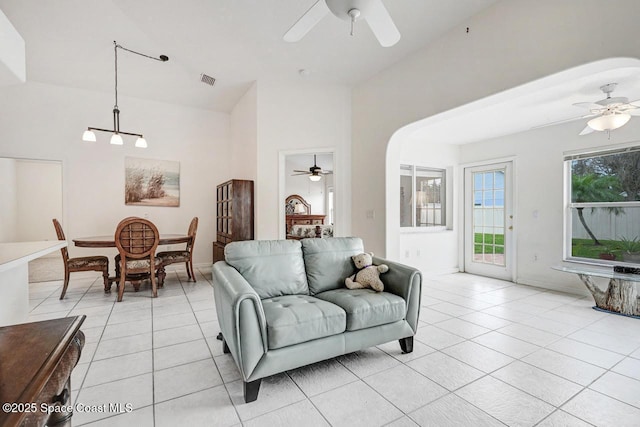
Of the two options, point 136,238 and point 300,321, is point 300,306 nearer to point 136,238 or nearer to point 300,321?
point 300,321

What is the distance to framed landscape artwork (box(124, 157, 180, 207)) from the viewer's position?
17.4 feet

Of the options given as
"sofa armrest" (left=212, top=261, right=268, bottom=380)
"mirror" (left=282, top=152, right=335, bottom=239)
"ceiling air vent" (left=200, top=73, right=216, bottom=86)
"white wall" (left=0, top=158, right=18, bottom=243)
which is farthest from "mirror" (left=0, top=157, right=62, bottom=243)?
"sofa armrest" (left=212, top=261, right=268, bottom=380)

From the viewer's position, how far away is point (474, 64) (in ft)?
9.25

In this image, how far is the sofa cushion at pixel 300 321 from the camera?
183 centimetres

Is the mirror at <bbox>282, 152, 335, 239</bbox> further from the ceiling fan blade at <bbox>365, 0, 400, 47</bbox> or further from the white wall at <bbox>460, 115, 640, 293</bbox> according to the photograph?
the ceiling fan blade at <bbox>365, 0, 400, 47</bbox>

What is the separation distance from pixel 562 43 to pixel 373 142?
2209 mm

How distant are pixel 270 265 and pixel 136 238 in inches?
93.2

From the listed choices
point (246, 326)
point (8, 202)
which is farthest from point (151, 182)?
point (246, 326)

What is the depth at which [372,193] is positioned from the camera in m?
4.16

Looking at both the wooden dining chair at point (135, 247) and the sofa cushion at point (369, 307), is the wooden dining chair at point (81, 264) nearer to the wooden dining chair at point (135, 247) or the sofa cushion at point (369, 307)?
A: the wooden dining chair at point (135, 247)

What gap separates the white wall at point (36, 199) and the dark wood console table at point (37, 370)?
30.1 ft

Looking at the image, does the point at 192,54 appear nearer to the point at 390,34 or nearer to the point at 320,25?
the point at 320,25

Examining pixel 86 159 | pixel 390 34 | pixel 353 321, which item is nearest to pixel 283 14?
pixel 390 34

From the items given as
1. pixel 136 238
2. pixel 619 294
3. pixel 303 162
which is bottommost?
pixel 619 294
